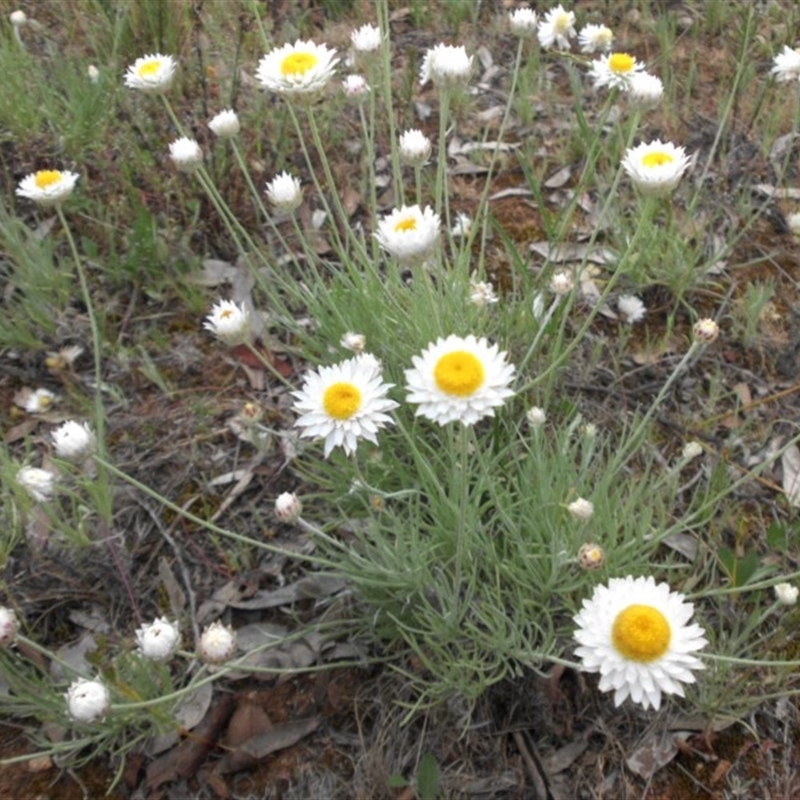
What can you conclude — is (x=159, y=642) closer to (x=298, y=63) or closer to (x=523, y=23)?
(x=298, y=63)

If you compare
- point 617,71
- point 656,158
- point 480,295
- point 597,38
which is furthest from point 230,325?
point 597,38

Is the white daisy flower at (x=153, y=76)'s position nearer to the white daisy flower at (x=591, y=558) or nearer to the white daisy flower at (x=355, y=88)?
the white daisy flower at (x=355, y=88)

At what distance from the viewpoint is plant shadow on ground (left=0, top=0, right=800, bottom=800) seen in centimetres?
164

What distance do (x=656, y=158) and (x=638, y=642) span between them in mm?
979

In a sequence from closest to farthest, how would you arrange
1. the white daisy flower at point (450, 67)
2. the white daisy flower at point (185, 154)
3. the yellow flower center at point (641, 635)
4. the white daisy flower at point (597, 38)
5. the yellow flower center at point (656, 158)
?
the yellow flower center at point (641, 635)
the yellow flower center at point (656, 158)
the white daisy flower at point (450, 67)
the white daisy flower at point (185, 154)
the white daisy flower at point (597, 38)

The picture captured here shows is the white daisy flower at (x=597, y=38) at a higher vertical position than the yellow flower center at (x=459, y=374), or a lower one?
higher

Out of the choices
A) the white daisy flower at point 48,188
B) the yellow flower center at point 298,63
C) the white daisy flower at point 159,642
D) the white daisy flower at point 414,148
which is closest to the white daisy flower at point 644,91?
the white daisy flower at point 414,148

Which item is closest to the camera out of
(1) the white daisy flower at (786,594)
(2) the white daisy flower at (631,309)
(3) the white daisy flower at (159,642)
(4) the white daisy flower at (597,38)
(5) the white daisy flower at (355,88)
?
(3) the white daisy flower at (159,642)

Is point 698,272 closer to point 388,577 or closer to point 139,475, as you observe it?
point 388,577

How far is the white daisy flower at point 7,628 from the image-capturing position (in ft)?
4.76

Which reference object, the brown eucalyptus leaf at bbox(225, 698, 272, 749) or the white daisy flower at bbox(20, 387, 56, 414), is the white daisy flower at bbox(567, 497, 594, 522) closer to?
the brown eucalyptus leaf at bbox(225, 698, 272, 749)

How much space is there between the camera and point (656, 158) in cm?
169

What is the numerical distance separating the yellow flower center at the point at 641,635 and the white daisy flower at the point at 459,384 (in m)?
0.41

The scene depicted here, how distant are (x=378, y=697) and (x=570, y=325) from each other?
3.92ft
